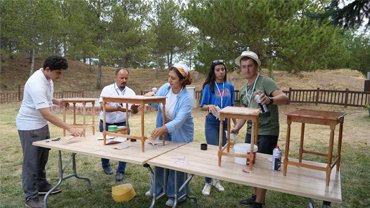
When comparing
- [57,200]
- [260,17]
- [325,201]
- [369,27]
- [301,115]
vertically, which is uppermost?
[260,17]

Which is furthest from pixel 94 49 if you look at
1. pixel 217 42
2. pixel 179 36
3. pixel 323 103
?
pixel 323 103

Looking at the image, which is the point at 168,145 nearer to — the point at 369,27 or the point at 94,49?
the point at 369,27

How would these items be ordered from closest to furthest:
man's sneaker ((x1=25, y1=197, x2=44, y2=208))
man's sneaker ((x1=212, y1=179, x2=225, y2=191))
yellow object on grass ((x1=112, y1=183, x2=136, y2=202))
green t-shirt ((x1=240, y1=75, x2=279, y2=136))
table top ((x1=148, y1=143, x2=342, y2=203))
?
table top ((x1=148, y1=143, x2=342, y2=203)), green t-shirt ((x1=240, y1=75, x2=279, y2=136)), man's sneaker ((x1=25, y1=197, x2=44, y2=208)), yellow object on grass ((x1=112, y1=183, x2=136, y2=202)), man's sneaker ((x1=212, y1=179, x2=225, y2=191))

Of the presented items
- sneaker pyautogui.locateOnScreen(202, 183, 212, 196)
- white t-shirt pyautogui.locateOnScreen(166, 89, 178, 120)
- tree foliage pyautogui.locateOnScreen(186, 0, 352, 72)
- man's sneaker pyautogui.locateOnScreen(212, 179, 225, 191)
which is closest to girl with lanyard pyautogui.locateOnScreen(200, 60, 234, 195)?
sneaker pyautogui.locateOnScreen(202, 183, 212, 196)

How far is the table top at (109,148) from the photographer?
259 cm

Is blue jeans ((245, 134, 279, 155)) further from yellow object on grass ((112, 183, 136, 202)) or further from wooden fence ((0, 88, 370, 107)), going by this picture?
wooden fence ((0, 88, 370, 107))

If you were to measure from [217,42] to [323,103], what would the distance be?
6.07 m

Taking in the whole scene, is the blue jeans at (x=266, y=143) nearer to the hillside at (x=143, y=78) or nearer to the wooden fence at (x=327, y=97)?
the wooden fence at (x=327, y=97)

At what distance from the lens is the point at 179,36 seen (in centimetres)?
2214

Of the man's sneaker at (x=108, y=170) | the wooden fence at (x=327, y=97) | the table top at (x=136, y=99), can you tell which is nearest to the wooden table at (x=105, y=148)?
the table top at (x=136, y=99)

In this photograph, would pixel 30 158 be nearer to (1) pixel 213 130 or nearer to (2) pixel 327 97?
(1) pixel 213 130

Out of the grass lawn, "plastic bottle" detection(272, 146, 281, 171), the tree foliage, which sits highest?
the tree foliage

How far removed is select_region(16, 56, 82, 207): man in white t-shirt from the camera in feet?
9.53

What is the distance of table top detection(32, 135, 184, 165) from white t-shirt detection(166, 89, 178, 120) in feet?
1.03
